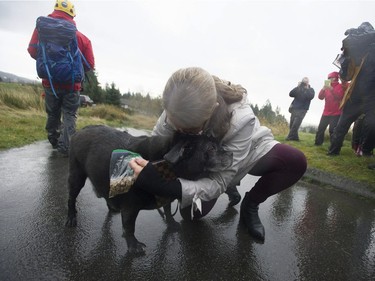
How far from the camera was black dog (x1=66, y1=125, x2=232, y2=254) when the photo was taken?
2.00 m

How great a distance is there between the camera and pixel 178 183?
2023 millimetres

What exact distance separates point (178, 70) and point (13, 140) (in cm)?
513

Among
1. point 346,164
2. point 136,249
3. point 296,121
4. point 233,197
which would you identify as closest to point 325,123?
point 296,121

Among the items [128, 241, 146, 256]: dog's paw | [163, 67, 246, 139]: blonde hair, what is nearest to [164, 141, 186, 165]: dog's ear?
[163, 67, 246, 139]: blonde hair

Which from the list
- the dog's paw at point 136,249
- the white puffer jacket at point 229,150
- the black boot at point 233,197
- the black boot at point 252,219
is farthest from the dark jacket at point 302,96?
the dog's paw at point 136,249

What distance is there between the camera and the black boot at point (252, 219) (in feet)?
8.52

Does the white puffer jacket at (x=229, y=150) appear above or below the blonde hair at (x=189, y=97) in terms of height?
below

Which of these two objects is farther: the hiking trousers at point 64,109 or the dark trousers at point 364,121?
the dark trousers at point 364,121

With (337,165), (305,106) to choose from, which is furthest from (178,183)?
(305,106)

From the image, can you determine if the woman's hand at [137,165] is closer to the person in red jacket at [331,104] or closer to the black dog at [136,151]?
the black dog at [136,151]

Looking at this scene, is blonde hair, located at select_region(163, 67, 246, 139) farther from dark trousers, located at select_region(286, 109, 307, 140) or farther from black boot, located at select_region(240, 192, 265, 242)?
dark trousers, located at select_region(286, 109, 307, 140)

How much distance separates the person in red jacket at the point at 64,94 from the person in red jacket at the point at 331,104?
6219 mm

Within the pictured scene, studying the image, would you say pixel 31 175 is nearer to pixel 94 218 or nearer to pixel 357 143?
pixel 94 218

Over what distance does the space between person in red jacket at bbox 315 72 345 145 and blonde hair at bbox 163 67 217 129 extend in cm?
663
